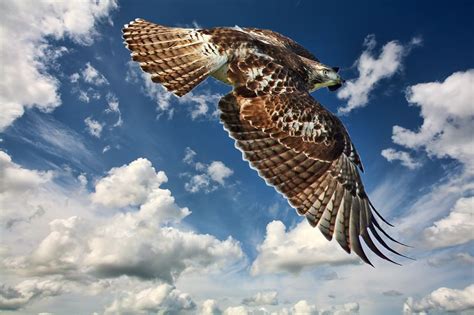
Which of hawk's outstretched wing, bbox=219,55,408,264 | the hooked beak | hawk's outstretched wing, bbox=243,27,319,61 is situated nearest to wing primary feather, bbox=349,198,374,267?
hawk's outstretched wing, bbox=219,55,408,264

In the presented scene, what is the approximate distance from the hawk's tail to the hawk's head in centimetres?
312

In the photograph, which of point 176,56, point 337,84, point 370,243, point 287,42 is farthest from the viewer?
point 287,42

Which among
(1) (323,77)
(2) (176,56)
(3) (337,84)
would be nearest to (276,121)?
(2) (176,56)

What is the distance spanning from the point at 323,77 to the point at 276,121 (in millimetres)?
3969

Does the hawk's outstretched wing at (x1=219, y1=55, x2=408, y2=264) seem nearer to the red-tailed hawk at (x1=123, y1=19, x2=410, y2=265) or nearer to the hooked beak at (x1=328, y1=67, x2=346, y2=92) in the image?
the red-tailed hawk at (x1=123, y1=19, x2=410, y2=265)

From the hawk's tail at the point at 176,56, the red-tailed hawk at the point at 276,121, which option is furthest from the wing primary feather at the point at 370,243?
the hawk's tail at the point at 176,56

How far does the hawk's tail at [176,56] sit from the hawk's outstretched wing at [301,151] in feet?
2.34

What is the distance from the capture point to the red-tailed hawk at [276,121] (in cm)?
799

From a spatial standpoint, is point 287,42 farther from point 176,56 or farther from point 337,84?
point 176,56

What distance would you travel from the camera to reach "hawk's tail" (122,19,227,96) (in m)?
9.16

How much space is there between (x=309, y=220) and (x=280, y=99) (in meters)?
2.38

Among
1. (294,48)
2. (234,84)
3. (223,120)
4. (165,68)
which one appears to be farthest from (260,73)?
Result: (294,48)

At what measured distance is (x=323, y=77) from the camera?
11.7 meters

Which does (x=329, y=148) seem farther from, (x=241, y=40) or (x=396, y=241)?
(x=241, y=40)
